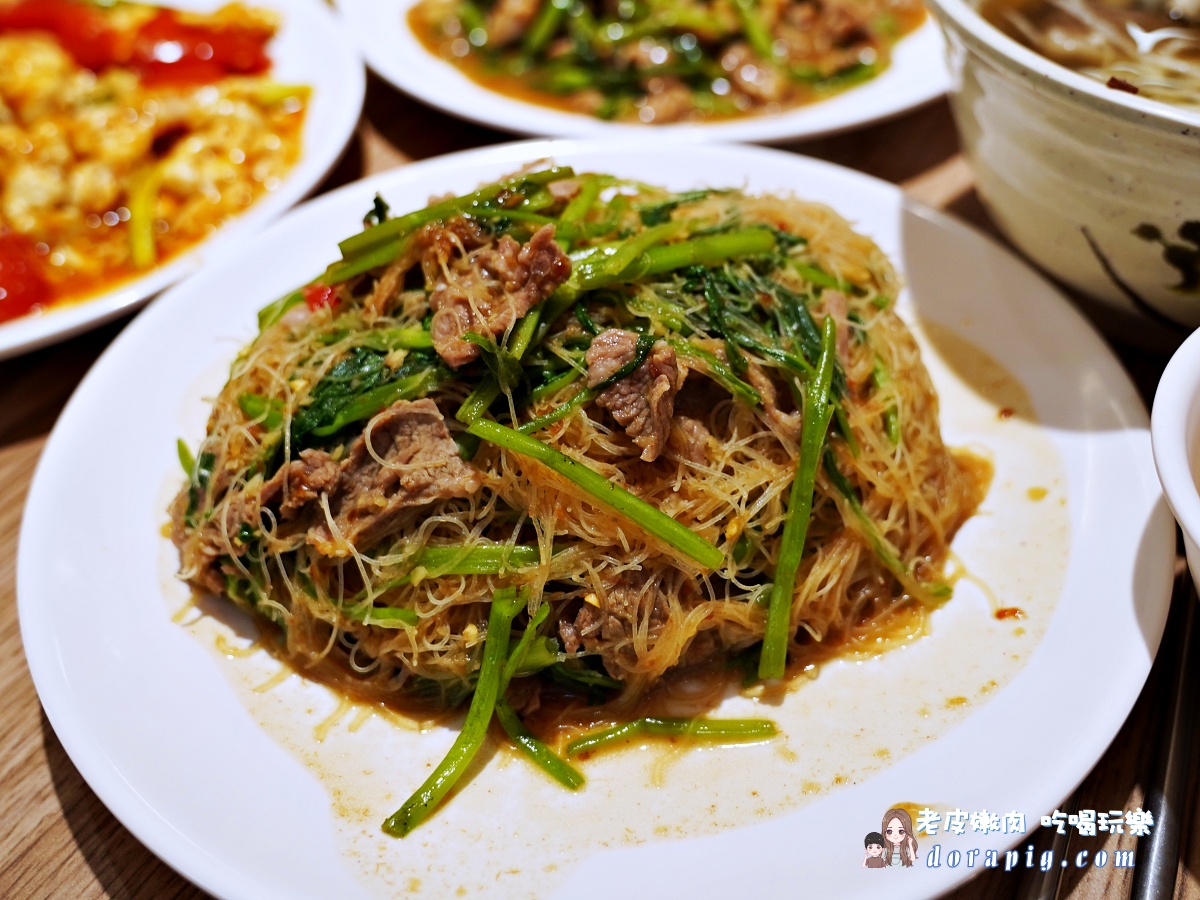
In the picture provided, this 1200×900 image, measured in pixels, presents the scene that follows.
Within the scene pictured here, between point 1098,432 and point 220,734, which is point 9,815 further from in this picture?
point 1098,432

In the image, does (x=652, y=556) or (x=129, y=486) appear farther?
(x=129, y=486)

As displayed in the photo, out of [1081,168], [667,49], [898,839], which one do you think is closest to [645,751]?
[898,839]

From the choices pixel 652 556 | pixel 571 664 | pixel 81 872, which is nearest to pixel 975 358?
pixel 652 556

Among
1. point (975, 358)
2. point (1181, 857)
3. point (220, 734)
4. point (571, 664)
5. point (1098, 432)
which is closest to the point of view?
point (1181, 857)

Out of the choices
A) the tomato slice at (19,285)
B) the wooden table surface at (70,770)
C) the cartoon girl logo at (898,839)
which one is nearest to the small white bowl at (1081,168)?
the wooden table surface at (70,770)

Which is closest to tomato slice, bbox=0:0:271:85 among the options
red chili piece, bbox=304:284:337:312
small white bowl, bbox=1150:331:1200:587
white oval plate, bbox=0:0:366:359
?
white oval plate, bbox=0:0:366:359

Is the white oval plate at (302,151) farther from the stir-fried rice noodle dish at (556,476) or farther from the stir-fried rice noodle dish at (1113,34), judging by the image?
the stir-fried rice noodle dish at (1113,34)

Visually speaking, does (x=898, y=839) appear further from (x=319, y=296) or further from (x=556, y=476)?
(x=319, y=296)
